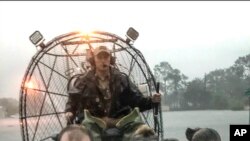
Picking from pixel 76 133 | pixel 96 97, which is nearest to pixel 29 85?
pixel 96 97

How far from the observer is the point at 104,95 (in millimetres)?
3953

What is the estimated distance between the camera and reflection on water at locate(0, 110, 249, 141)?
5867 mm

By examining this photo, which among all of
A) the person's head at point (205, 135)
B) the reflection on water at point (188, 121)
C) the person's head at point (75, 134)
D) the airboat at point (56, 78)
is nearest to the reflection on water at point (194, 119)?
the reflection on water at point (188, 121)

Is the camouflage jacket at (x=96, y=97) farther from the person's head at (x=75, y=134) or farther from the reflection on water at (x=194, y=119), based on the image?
the reflection on water at (x=194, y=119)

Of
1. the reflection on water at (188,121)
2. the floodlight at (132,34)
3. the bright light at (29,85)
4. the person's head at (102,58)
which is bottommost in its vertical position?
the reflection on water at (188,121)

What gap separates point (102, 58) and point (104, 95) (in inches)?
12.1

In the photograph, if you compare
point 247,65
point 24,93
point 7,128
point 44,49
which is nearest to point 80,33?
point 44,49

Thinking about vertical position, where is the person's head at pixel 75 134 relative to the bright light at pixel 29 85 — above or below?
below

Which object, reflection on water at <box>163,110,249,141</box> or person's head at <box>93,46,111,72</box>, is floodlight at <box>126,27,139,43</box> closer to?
person's head at <box>93,46,111,72</box>

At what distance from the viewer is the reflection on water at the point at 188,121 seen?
5867mm

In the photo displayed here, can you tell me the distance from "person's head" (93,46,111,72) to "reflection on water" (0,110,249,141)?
5.29ft

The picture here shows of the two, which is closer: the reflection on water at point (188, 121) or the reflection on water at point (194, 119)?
the reflection on water at point (188, 121)

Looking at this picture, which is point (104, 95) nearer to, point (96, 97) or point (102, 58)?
point (96, 97)

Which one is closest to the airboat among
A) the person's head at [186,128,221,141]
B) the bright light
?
the bright light
